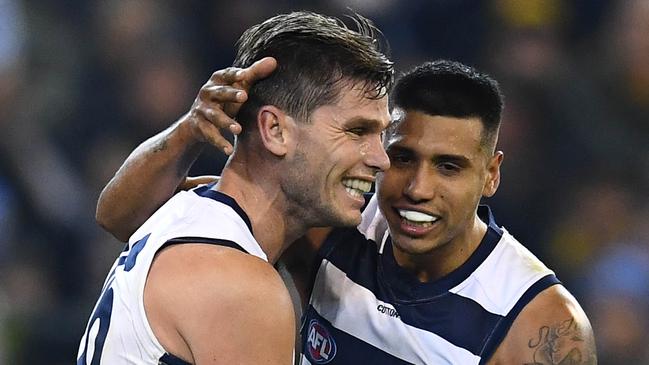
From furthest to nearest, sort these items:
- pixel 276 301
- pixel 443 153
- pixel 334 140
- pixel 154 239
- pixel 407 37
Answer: pixel 407 37 < pixel 443 153 < pixel 334 140 < pixel 154 239 < pixel 276 301

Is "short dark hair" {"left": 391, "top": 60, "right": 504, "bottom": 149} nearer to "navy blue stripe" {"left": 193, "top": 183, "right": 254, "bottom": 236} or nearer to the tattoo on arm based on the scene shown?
the tattoo on arm

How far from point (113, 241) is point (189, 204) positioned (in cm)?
299

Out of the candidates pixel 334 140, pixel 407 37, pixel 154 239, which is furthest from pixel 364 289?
pixel 407 37

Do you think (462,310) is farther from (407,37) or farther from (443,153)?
(407,37)

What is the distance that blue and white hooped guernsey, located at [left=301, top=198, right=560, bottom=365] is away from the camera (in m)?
3.40

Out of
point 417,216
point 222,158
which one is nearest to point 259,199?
point 417,216

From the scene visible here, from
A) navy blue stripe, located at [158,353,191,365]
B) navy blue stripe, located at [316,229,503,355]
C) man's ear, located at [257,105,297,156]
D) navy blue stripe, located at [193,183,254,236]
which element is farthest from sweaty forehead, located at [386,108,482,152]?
navy blue stripe, located at [158,353,191,365]

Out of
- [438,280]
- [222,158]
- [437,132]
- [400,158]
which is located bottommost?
[222,158]

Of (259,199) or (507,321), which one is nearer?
(259,199)

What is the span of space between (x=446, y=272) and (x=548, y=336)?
41cm

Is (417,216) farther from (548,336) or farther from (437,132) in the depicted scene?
(548,336)

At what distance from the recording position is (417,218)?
11.3 feet

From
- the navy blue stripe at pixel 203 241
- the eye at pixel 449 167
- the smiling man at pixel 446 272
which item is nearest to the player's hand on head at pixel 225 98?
the navy blue stripe at pixel 203 241

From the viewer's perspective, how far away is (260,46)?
10.2 feet
